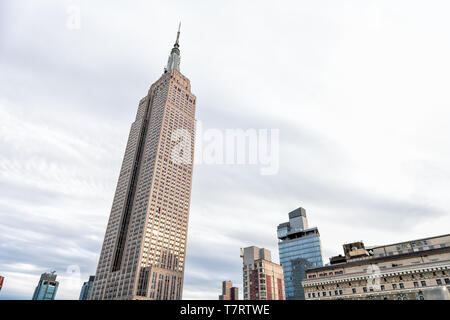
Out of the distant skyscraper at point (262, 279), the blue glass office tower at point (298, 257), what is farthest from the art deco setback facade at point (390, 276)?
the blue glass office tower at point (298, 257)

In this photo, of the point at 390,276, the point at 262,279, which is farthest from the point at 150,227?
the point at 390,276

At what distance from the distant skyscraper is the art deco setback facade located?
67.9 metres

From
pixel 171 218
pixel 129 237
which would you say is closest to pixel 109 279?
pixel 129 237

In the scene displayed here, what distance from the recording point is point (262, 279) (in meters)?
140

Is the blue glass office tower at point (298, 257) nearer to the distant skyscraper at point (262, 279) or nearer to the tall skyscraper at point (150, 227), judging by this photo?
the distant skyscraper at point (262, 279)

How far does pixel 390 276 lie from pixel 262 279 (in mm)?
85971

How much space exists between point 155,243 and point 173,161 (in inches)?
2294

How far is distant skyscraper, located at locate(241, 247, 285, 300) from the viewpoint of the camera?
13884 centimetres

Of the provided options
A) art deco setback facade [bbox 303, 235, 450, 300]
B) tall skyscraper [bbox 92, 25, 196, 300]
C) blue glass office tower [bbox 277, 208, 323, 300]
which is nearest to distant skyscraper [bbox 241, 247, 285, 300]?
blue glass office tower [bbox 277, 208, 323, 300]

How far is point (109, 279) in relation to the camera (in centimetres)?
15625

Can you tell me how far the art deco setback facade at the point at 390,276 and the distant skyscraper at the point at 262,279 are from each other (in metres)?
67.9

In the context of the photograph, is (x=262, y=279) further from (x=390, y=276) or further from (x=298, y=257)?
(x=390, y=276)

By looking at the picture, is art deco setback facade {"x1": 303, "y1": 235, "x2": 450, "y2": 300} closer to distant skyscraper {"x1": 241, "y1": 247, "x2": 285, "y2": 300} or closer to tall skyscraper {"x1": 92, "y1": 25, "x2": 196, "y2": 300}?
distant skyscraper {"x1": 241, "y1": 247, "x2": 285, "y2": 300}
